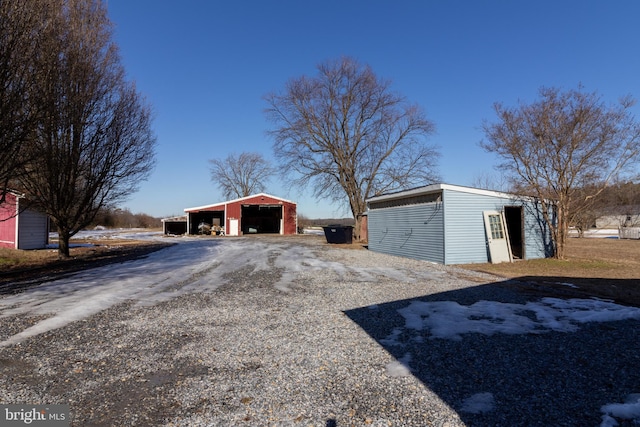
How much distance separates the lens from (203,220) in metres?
38.2

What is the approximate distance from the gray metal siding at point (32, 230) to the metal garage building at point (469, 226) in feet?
62.3

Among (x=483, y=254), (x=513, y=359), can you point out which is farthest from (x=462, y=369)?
(x=483, y=254)

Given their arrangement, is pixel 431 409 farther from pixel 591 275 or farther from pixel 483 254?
pixel 483 254

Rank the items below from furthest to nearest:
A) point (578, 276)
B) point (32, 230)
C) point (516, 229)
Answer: point (32, 230)
point (516, 229)
point (578, 276)

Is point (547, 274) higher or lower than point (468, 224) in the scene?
lower

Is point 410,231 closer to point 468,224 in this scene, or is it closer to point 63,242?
point 468,224

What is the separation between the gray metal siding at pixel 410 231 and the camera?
12711 mm

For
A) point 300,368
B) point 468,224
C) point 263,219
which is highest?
point 263,219

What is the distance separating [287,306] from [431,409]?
3.81 m

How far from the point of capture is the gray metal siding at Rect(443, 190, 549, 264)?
12.3m

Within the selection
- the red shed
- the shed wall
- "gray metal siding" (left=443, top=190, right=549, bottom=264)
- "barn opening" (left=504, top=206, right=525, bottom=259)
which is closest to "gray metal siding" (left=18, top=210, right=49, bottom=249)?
the shed wall

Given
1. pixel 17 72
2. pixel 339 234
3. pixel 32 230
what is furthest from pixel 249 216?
pixel 17 72

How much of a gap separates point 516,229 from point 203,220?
104 ft

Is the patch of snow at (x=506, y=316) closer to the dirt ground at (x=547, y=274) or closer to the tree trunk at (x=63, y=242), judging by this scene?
the dirt ground at (x=547, y=274)
